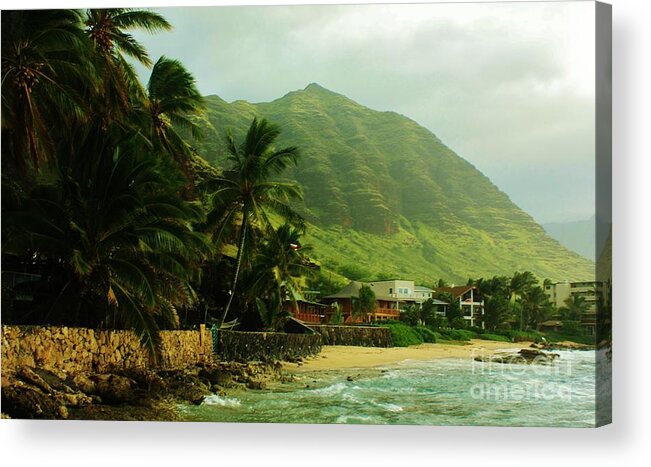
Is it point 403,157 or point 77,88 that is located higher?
point 77,88

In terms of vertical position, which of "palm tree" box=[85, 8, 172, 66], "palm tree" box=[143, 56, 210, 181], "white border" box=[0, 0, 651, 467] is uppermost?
"palm tree" box=[85, 8, 172, 66]

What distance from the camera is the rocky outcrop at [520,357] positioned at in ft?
29.1

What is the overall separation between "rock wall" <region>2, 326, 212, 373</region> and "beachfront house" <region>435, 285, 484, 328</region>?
2883 millimetres

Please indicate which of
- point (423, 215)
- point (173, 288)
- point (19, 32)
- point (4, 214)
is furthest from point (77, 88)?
point (423, 215)

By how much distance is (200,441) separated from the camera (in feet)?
29.9

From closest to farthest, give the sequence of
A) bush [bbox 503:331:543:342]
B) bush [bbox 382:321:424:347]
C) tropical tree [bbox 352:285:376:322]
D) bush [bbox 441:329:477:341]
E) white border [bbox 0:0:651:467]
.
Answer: white border [bbox 0:0:651:467] < bush [bbox 503:331:543:342] < bush [bbox 441:329:477:341] < bush [bbox 382:321:424:347] < tropical tree [bbox 352:285:376:322]

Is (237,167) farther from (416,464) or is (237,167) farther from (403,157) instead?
(416,464)

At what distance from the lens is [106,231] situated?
926 cm

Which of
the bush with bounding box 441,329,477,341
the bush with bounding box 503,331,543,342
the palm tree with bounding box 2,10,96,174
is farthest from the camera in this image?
the palm tree with bounding box 2,10,96,174

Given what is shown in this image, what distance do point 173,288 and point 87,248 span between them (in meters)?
1.06

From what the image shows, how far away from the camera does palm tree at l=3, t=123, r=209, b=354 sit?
9156mm

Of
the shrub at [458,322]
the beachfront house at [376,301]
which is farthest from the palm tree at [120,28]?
the shrub at [458,322]

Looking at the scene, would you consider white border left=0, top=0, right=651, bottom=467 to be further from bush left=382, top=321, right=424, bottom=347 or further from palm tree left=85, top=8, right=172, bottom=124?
bush left=382, top=321, right=424, bottom=347

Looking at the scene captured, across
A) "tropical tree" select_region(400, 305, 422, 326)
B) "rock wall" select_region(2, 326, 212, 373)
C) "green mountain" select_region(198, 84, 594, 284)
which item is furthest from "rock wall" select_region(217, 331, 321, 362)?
"tropical tree" select_region(400, 305, 422, 326)
